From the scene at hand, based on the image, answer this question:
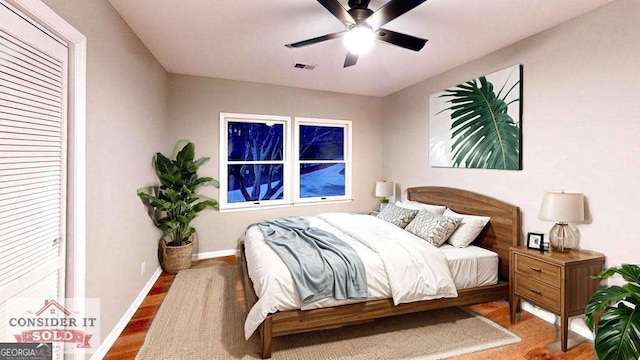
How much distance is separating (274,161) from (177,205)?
66.0 inches

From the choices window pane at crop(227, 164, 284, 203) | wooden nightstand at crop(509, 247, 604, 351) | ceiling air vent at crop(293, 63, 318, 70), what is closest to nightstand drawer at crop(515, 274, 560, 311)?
wooden nightstand at crop(509, 247, 604, 351)

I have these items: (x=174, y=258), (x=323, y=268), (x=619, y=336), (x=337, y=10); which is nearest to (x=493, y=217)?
(x=619, y=336)

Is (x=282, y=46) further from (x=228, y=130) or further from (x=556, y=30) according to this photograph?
(x=556, y=30)

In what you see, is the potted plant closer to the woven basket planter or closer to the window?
the woven basket planter

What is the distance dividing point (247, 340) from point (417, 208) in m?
2.53

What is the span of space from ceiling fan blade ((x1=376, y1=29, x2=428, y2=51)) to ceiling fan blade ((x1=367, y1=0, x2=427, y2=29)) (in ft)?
0.30

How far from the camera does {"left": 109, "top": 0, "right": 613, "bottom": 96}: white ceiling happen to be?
7.50 ft

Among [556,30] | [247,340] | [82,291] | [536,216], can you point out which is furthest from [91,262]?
[556,30]

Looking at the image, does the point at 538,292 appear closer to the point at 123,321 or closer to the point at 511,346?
the point at 511,346

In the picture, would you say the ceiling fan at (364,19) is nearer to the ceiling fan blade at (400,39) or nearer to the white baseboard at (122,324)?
the ceiling fan blade at (400,39)

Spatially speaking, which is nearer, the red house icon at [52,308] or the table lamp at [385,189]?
the red house icon at [52,308]

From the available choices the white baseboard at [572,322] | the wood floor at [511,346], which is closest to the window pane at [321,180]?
the wood floor at [511,346]

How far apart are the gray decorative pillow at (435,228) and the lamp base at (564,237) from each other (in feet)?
2.74

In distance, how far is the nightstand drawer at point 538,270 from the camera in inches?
88.1
